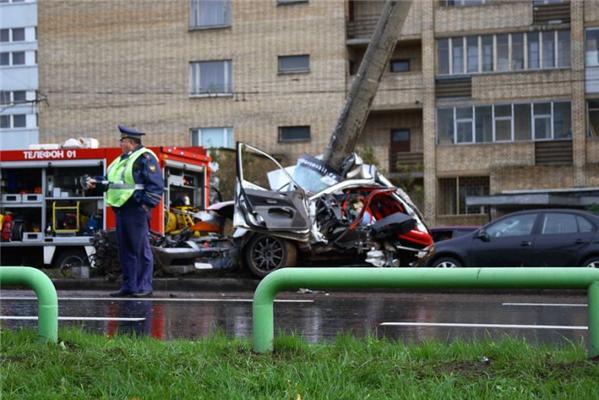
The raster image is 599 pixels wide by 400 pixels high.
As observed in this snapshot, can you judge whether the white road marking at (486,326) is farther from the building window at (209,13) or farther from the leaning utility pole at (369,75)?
the building window at (209,13)

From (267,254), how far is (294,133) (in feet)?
91.5

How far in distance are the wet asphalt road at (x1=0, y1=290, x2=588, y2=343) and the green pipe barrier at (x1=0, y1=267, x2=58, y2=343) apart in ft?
4.38

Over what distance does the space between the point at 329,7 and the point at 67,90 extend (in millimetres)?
13633

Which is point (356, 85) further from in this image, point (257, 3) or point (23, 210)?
point (257, 3)

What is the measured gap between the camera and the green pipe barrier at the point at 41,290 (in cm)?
593

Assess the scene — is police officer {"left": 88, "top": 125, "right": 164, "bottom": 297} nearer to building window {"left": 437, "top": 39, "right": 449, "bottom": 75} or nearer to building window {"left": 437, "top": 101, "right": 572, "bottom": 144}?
building window {"left": 437, "top": 101, "right": 572, "bottom": 144}

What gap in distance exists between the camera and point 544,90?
3928 centimetres

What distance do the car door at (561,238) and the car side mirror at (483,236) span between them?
88cm

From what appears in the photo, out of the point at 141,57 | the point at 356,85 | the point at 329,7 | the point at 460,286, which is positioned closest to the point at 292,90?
the point at 329,7

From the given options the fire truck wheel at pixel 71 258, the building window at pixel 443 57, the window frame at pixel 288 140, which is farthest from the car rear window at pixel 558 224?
the window frame at pixel 288 140

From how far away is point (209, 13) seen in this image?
Result: 43.7m

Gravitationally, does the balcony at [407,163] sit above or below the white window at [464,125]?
below

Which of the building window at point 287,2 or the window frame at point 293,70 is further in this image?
the building window at point 287,2

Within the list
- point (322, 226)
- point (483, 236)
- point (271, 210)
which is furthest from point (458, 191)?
point (271, 210)
